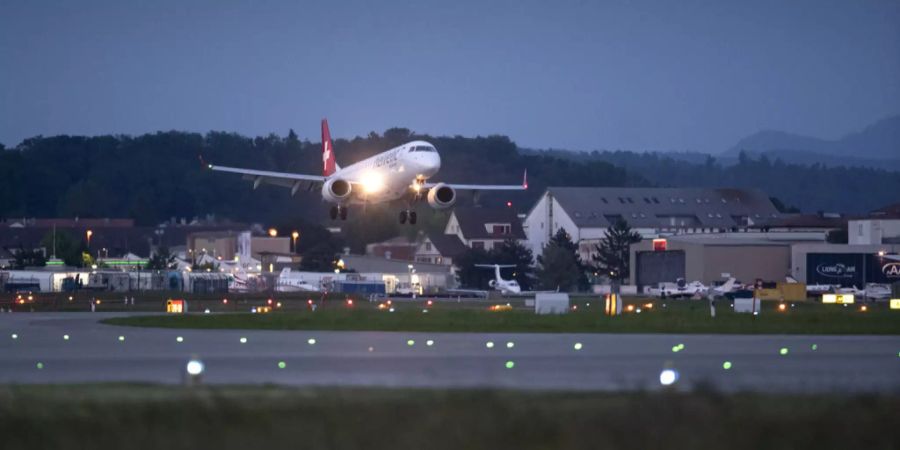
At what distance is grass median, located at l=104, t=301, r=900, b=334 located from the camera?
3319cm

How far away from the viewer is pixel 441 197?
46.8 meters

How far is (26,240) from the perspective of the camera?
107188 millimetres

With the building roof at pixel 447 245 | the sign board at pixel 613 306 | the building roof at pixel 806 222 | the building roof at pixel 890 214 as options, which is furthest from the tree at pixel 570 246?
the sign board at pixel 613 306

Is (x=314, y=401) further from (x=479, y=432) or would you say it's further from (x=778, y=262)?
(x=778, y=262)

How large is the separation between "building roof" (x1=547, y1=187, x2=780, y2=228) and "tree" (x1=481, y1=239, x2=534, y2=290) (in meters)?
10.7

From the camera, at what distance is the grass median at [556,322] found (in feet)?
109

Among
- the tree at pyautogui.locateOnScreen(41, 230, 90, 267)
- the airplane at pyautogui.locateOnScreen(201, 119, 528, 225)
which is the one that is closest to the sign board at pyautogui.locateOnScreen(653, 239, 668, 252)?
the airplane at pyautogui.locateOnScreen(201, 119, 528, 225)

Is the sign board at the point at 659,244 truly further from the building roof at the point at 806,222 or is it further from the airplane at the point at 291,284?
the building roof at the point at 806,222

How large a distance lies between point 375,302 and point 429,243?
40.3 metres

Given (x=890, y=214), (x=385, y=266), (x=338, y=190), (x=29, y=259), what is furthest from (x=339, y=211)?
(x=890, y=214)

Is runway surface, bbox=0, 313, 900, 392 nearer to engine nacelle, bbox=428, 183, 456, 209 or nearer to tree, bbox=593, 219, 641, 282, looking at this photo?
engine nacelle, bbox=428, 183, 456, 209

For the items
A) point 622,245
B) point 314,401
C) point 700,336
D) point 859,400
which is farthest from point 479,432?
point 622,245

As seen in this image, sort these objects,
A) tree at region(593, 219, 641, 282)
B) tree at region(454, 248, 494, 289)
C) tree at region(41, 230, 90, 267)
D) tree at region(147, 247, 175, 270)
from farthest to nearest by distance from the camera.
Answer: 1. tree at region(41, 230, 90, 267)
2. tree at region(593, 219, 641, 282)
3. tree at region(147, 247, 175, 270)
4. tree at region(454, 248, 494, 289)

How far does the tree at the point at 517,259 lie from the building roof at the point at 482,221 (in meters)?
8.87
